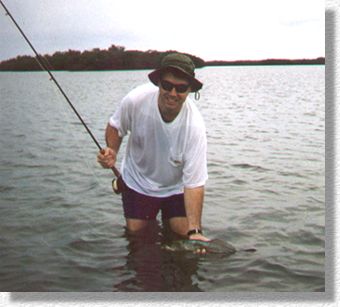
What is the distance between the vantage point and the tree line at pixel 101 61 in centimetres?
356

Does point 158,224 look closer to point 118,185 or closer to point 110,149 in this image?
point 118,185

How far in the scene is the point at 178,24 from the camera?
3518 millimetres

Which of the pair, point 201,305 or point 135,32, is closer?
point 201,305

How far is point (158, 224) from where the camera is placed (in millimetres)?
3812

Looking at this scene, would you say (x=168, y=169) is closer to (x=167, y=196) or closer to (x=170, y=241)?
(x=167, y=196)

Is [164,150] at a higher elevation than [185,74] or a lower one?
lower

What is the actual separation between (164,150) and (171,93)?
1.26 ft

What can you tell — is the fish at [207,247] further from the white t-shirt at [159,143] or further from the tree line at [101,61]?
the tree line at [101,61]

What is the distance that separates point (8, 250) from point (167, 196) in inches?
42.4

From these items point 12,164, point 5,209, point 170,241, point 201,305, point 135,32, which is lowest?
point 201,305

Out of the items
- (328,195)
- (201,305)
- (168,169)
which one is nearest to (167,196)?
(168,169)

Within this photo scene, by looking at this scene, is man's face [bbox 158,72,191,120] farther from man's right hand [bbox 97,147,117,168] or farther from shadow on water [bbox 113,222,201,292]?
shadow on water [bbox 113,222,201,292]

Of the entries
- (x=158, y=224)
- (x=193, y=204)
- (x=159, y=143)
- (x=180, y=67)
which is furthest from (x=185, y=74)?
(x=158, y=224)

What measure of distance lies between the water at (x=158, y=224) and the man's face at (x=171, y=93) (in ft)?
0.40
